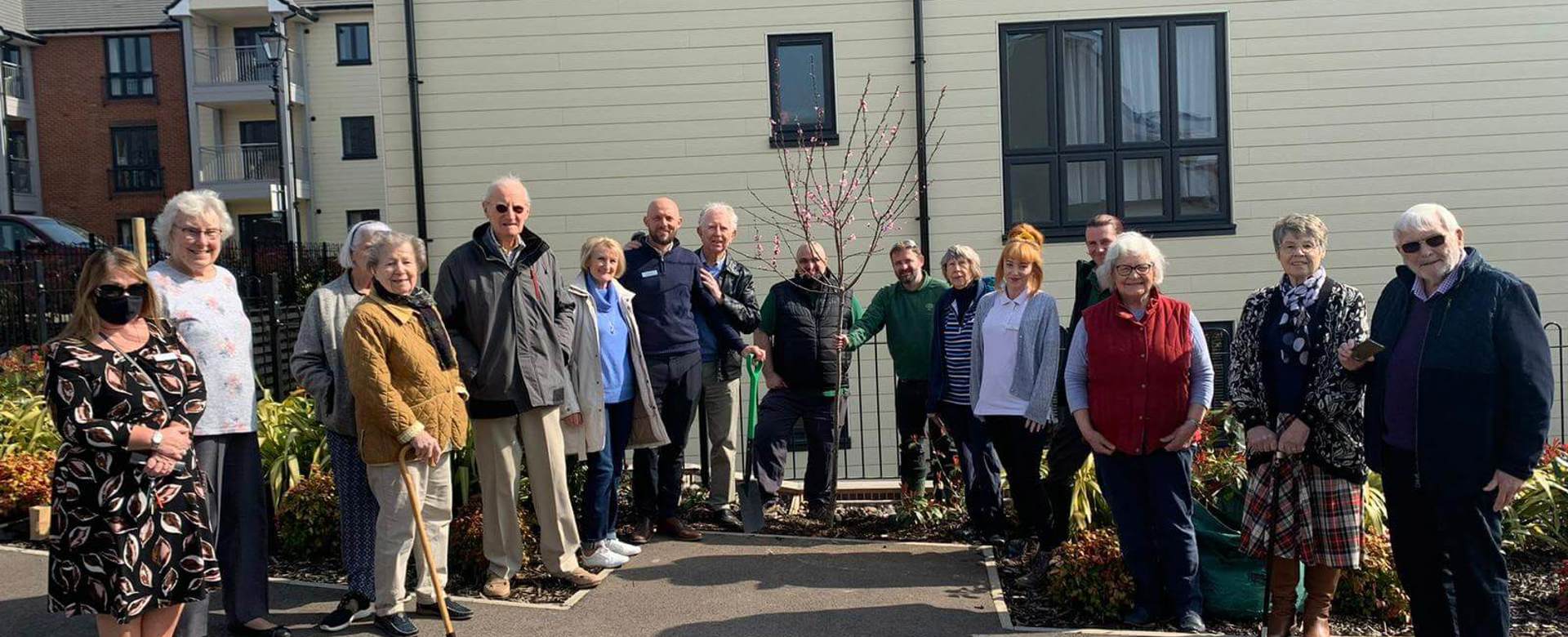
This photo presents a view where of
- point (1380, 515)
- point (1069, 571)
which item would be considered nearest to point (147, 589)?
point (1069, 571)

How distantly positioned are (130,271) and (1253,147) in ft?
30.3

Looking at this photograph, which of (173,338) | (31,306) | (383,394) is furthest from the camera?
(31,306)

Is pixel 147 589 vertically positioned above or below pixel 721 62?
below

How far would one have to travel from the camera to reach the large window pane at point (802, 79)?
421 inches

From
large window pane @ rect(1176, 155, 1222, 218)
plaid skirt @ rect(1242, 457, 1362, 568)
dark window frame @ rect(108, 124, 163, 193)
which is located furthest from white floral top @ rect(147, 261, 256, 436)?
dark window frame @ rect(108, 124, 163, 193)

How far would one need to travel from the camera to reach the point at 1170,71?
34.8ft

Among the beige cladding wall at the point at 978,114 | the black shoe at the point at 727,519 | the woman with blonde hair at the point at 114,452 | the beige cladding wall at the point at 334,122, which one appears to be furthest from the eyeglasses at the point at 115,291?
the beige cladding wall at the point at 334,122

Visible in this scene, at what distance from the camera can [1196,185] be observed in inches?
421

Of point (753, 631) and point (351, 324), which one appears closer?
point (351, 324)

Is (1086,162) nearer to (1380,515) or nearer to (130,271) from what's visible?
(1380,515)

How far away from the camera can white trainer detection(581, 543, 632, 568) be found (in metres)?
6.02

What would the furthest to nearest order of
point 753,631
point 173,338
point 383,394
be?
point 753,631 < point 383,394 < point 173,338

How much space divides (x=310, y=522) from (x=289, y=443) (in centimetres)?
68

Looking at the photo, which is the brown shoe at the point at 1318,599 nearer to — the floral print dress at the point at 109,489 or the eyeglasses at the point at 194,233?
the floral print dress at the point at 109,489
